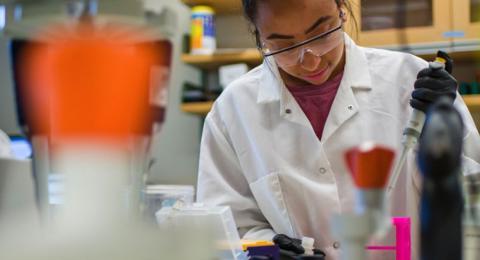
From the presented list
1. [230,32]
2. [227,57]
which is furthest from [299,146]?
[230,32]

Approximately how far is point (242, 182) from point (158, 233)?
0.79 m

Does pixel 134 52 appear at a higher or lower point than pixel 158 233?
higher

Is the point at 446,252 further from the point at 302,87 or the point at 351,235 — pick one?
the point at 302,87

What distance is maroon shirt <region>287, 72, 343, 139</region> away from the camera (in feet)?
3.97

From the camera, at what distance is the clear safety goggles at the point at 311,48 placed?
105 centimetres

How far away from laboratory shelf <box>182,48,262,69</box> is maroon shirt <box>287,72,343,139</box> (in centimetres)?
113

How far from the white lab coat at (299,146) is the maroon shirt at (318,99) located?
0.02m

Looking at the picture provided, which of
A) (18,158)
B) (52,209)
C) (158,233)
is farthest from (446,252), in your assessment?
(18,158)

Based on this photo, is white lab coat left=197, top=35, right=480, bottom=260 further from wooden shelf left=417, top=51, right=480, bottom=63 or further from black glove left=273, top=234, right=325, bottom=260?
wooden shelf left=417, top=51, right=480, bottom=63

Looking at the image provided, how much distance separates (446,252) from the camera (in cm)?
39

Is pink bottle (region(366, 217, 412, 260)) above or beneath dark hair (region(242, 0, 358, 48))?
→ beneath

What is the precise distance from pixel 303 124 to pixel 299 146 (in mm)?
53

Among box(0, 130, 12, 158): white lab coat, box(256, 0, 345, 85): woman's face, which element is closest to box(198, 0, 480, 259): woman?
box(256, 0, 345, 85): woman's face

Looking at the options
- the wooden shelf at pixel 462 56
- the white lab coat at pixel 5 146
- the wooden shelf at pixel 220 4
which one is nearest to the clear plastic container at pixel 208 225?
the white lab coat at pixel 5 146
